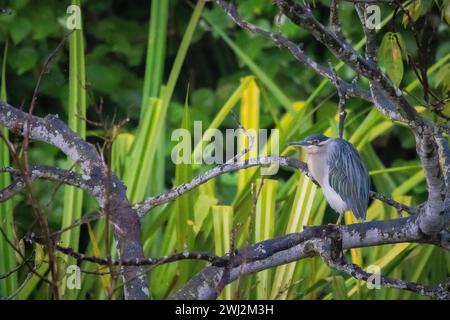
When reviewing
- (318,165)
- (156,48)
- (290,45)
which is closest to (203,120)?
(156,48)

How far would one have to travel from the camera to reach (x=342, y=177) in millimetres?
2549

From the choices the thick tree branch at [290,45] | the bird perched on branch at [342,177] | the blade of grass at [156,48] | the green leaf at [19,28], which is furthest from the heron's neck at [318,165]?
the green leaf at [19,28]

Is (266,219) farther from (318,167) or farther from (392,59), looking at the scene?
(392,59)

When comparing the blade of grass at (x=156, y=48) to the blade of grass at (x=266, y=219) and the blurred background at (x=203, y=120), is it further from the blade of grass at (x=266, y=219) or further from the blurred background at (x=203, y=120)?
the blade of grass at (x=266, y=219)

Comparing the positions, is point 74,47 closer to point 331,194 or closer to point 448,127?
point 331,194

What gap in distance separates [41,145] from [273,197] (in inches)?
60.0

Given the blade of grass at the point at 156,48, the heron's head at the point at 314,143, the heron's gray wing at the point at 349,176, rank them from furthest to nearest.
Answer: the blade of grass at the point at 156,48, the heron's head at the point at 314,143, the heron's gray wing at the point at 349,176

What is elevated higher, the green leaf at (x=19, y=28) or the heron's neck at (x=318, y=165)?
the green leaf at (x=19, y=28)

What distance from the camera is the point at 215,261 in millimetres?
Answer: 1855

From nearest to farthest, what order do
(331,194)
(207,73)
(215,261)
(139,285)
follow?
1. (215,261)
2. (139,285)
3. (331,194)
4. (207,73)

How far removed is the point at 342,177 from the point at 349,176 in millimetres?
21

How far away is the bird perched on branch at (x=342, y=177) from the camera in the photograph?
2523mm
